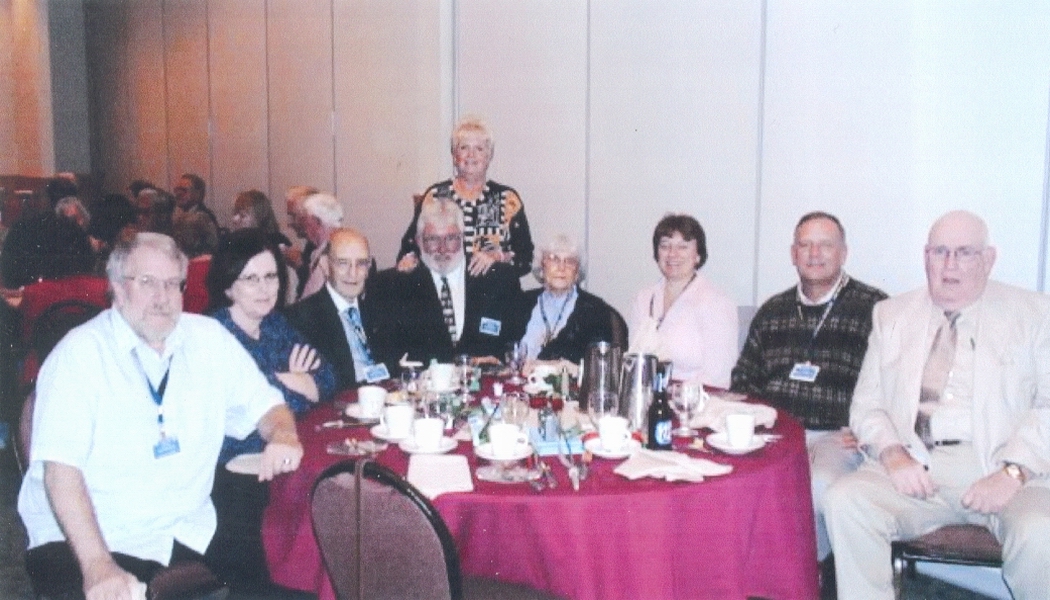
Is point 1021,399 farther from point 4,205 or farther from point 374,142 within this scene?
point 4,205

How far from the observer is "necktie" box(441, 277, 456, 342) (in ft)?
15.1

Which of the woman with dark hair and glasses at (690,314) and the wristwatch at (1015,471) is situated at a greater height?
the woman with dark hair and glasses at (690,314)

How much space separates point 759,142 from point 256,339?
9.84 feet

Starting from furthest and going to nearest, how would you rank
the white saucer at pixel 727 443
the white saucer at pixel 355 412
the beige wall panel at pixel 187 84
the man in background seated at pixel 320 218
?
the beige wall panel at pixel 187 84
the man in background seated at pixel 320 218
the white saucer at pixel 355 412
the white saucer at pixel 727 443

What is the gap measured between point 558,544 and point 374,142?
19.3 feet

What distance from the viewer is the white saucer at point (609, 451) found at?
2.57m

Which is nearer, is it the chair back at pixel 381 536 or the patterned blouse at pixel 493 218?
the chair back at pixel 381 536

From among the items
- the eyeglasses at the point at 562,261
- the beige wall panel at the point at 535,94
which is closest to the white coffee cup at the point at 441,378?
the eyeglasses at the point at 562,261

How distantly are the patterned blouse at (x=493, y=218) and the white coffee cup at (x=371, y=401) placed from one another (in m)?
2.18

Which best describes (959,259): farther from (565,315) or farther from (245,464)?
(245,464)

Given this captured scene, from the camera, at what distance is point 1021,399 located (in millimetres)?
3186

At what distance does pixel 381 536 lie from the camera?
2010 millimetres

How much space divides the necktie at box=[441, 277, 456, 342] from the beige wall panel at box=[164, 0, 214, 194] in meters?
6.35

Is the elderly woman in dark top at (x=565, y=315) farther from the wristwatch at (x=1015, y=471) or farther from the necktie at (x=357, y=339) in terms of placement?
the wristwatch at (x=1015, y=471)
